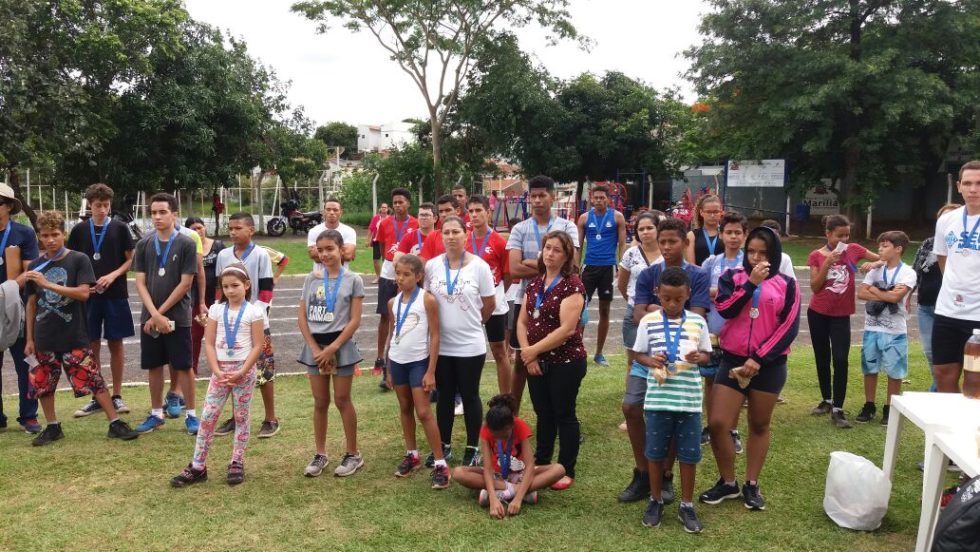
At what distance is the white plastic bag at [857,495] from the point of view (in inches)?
155

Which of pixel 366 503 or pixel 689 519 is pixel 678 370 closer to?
pixel 689 519

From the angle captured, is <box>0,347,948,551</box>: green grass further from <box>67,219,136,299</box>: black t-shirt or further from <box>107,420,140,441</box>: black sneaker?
<box>67,219,136,299</box>: black t-shirt

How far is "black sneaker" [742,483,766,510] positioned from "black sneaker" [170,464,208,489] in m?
3.48

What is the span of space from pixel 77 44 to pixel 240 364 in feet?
61.4

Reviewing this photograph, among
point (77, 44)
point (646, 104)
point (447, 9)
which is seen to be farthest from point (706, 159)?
point (77, 44)

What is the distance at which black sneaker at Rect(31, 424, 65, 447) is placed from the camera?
5426mm

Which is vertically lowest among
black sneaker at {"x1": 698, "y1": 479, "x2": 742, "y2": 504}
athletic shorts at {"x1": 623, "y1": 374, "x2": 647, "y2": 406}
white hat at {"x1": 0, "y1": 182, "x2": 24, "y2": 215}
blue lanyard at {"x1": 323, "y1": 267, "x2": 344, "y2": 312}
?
black sneaker at {"x1": 698, "y1": 479, "x2": 742, "y2": 504}

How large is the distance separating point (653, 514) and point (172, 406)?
4219 mm

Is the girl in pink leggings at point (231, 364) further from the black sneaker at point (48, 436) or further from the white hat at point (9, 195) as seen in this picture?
the white hat at point (9, 195)

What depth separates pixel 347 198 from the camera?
33.5m

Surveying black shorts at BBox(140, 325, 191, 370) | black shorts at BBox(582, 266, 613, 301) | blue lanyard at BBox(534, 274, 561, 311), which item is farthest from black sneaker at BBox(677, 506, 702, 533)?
black shorts at BBox(140, 325, 191, 370)

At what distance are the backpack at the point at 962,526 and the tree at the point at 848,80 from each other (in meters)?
21.5

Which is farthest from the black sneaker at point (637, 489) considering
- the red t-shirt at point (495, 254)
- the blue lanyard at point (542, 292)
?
the red t-shirt at point (495, 254)

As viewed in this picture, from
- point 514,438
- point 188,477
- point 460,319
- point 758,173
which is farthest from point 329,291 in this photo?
point 758,173
